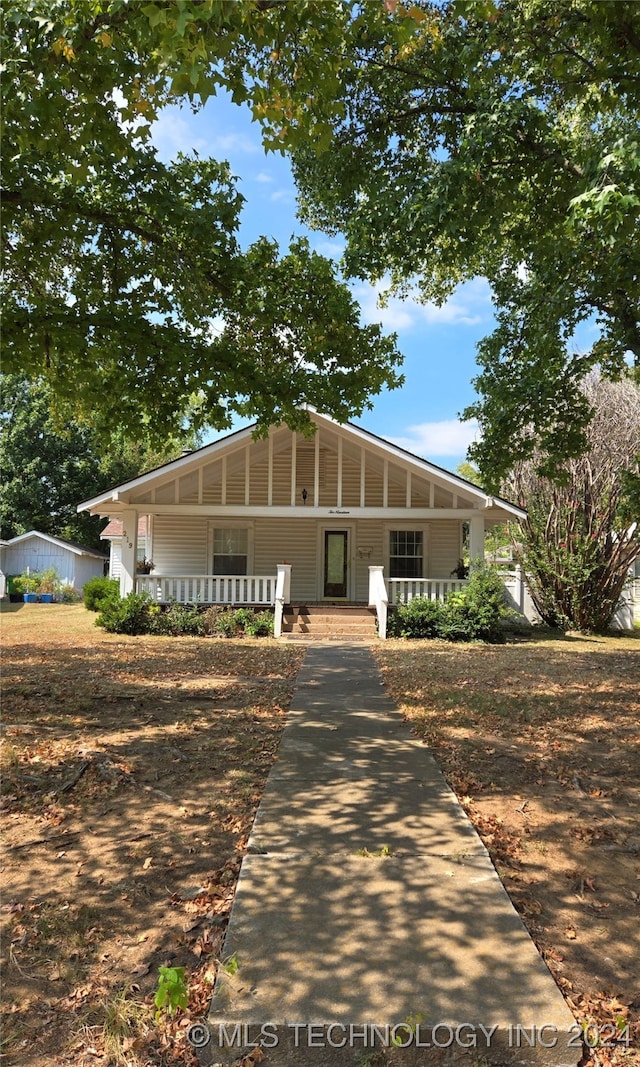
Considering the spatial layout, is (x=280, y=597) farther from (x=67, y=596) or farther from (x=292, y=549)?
(x=67, y=596)

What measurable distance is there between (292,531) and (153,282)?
479 inches

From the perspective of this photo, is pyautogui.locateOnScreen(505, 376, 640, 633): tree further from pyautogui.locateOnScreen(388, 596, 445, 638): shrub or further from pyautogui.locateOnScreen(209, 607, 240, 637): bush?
pyautogui.locateOnScreen(209, 607, 240, 637): bush

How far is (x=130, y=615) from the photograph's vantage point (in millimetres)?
16672

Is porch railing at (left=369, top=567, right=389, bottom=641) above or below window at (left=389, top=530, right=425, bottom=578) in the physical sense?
below

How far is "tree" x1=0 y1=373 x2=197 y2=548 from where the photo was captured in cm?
4097

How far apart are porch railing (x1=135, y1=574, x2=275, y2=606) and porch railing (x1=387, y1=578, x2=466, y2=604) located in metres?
3.39

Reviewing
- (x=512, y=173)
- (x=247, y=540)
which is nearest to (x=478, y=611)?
(x=247, y=540)

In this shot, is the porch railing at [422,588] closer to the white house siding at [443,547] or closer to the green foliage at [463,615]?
the green foliage at [463,615]

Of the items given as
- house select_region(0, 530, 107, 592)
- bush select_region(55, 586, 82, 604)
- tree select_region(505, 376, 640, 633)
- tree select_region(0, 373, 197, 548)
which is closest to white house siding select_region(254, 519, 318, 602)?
tree select_region(505, 376, 640, 633)

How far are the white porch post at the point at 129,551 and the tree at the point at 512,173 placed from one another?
33.9 ft

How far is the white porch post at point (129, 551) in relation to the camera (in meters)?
18.1

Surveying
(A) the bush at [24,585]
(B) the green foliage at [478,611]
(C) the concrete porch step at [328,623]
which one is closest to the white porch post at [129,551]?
(C) the concrete porch step at [328,623]

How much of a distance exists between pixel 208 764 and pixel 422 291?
454 inches

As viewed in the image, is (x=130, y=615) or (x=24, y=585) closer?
(x=130, y=615)
